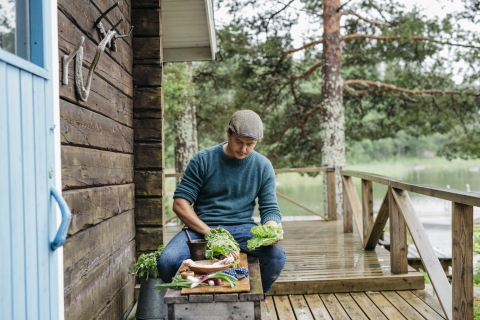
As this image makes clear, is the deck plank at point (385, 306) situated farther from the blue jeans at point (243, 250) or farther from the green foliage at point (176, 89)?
the green foliage at point (176, 89)

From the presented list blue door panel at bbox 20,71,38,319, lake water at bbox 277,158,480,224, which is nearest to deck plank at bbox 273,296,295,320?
blue door panel at bbox 20,71,38,319

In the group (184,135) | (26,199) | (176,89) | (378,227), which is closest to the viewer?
(26,199)

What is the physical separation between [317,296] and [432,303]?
34.6 inches

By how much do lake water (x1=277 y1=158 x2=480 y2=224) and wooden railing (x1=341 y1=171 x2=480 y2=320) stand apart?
4.45 meters

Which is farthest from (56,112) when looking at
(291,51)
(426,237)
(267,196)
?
(291,51)

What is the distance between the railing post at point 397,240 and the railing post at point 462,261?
1.41 meters

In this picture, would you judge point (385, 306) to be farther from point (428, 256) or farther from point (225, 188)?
point (225, 188)

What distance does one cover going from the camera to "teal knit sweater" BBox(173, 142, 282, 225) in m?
3.39

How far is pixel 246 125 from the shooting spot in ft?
10.4

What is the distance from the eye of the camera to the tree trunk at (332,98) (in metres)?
10.6

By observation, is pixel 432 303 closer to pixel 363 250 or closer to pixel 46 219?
pixel 363 250

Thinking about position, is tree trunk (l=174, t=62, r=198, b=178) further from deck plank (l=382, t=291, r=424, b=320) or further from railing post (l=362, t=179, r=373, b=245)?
deck plank (l=382, t=291, r=424, b=320)

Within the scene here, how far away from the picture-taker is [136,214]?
4145 mm

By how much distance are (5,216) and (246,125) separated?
1.71 m
